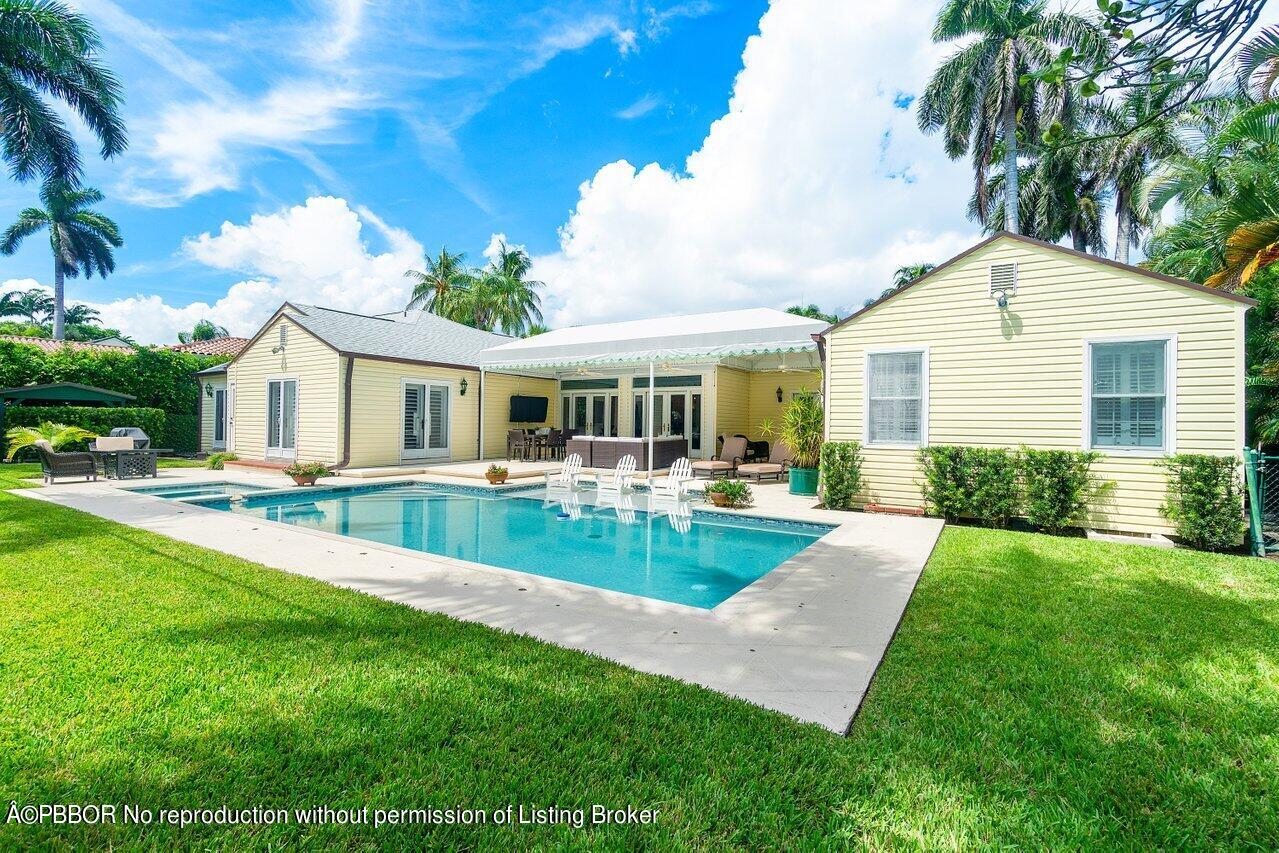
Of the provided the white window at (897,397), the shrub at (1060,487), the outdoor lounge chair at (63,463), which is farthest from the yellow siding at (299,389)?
the shrub at (1060,487)

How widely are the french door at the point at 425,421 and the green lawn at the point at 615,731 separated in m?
12.3

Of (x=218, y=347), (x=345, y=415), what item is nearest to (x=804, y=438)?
(x=345, y=415)

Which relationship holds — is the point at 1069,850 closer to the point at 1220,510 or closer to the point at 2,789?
the point at 2,789

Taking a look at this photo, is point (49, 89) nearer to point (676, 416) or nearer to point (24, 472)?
point (24, 472)

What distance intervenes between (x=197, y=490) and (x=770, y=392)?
16.6 m

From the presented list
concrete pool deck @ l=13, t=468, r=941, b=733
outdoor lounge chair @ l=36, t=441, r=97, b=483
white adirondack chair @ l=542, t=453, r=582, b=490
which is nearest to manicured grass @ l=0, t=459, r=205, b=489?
outdoor lounge chair @ l=36, t=441, r=97, b=483

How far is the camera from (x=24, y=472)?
1380 cm

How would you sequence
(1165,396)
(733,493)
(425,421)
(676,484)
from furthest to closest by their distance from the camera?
(425,421)
(676,484)
(733,493)
(1165,396)

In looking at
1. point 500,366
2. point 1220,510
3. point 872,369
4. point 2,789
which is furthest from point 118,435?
point 1220,510

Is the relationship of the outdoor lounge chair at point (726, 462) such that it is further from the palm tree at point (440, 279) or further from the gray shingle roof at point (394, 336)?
the palm tree at point (440, 279)

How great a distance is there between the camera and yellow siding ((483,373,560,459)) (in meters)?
18.8

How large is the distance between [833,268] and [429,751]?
34393 millimetres

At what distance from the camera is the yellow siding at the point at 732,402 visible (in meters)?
18.0

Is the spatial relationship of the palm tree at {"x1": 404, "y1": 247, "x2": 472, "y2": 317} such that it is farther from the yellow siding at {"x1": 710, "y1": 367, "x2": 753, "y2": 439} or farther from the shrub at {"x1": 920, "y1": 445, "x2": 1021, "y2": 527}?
the shrub at {"x1": 920, "y1": 445, "x2": 1021, "y2": 527}
